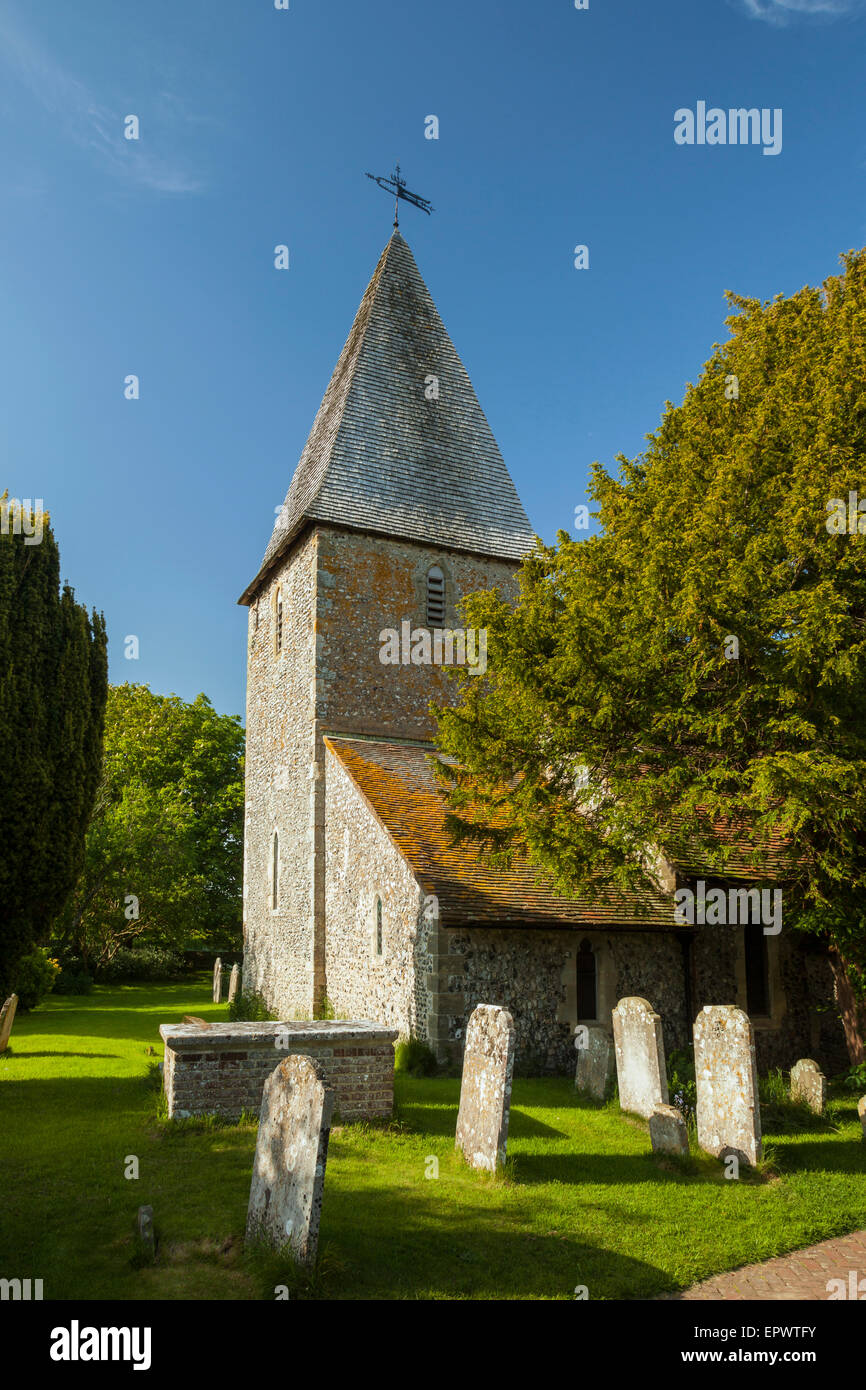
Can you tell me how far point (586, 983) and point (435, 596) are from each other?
9512 millimetres

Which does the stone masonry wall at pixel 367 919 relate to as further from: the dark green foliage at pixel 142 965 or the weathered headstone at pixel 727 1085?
the dark green foliage at pixel 142 965

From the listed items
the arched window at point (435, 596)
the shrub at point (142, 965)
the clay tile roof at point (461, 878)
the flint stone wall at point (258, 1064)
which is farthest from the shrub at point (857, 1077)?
the shrub at point (142, 965)

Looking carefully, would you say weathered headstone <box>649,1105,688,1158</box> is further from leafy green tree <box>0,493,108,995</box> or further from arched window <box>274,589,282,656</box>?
arched window <box>274,589,282,656</box>

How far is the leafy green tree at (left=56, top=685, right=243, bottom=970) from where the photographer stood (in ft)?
93.1

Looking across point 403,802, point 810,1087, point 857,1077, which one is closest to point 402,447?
point 403,802

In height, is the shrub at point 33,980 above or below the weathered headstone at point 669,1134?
below

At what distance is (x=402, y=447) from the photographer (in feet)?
67.5

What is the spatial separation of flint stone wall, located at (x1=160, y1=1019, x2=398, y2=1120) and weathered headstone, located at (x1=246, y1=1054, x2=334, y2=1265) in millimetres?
2690

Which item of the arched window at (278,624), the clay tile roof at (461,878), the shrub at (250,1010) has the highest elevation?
the arched window at (278,624)

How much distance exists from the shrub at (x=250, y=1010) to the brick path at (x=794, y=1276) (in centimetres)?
1366

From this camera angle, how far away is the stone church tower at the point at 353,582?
17.7 metres

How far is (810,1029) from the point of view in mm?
14789

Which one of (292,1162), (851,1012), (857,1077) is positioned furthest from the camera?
(851,1012)

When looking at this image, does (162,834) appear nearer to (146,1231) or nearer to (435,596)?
(435,596)
